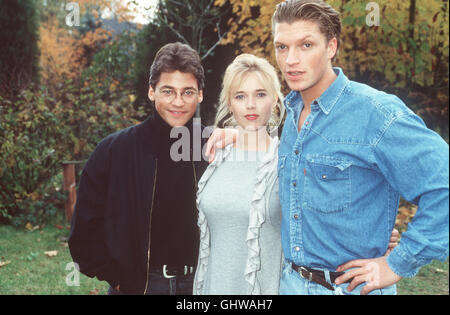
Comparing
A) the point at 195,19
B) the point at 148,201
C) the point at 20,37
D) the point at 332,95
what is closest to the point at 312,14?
the point at 332,95

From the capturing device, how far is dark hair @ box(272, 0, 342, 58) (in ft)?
7.27

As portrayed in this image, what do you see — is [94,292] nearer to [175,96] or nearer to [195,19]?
[175,96]

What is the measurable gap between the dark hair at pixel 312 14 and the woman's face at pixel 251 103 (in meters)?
0.79

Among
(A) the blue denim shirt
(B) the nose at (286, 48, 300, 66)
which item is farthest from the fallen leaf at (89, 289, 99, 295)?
(B) the nose at (286, 48, 300, 66)

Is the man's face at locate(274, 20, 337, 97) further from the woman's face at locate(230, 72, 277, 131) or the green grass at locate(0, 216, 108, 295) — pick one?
the green grass at locate(0, 216, 108, 295)

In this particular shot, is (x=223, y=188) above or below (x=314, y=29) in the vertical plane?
below

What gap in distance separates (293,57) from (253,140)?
3.29 ft

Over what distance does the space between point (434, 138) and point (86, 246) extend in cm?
223

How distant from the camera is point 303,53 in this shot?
2225 millimetres

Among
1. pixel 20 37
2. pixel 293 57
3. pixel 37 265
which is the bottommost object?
pixel 37 265

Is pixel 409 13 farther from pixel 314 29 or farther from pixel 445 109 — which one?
pixel 314 29

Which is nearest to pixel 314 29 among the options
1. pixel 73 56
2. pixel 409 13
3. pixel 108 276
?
pixel 108 276

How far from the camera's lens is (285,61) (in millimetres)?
2244
